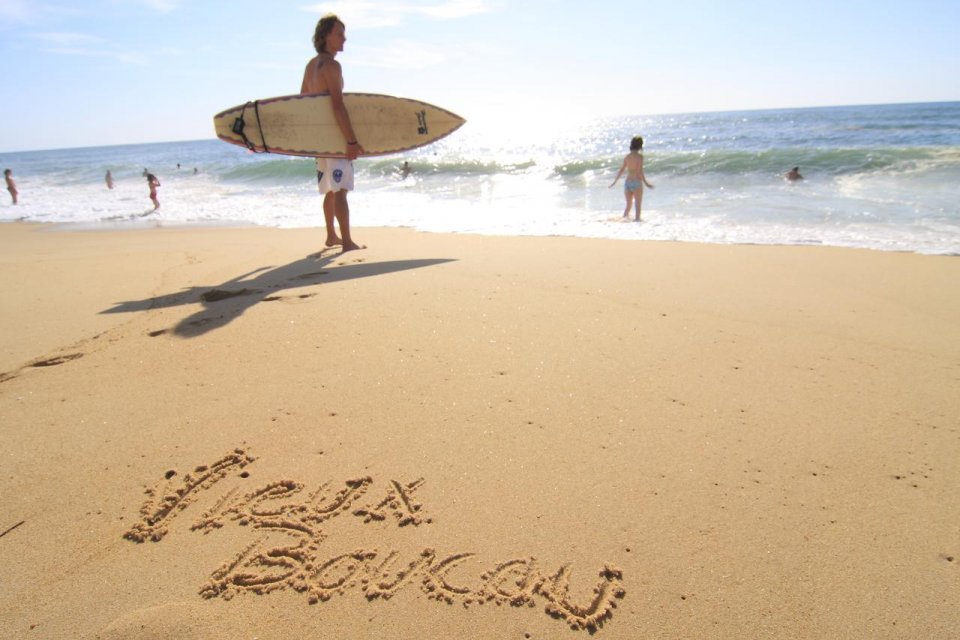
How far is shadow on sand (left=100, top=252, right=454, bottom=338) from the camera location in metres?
3.23

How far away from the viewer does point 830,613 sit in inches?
53.8

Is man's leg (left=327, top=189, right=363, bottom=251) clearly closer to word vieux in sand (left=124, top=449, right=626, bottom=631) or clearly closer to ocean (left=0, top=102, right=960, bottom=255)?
ocean (left=0, top=102, right=960, bottom=255)

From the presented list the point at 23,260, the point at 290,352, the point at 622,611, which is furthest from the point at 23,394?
the point at 23,260

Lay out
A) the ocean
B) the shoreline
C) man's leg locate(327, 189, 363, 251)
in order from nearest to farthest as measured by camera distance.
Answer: man's leg locate(327, 189, 363, 251) → the shoreline → the ocean

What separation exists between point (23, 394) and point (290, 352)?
1.16 meters

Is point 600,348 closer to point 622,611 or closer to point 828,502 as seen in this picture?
point 828,502

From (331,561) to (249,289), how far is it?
278 cm

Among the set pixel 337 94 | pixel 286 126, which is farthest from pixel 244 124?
pixel 337 94

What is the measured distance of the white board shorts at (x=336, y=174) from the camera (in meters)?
5.22

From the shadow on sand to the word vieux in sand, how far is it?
5.09ft

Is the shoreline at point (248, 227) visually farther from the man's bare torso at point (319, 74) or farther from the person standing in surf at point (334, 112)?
the man's bare torso at point (319, 74)

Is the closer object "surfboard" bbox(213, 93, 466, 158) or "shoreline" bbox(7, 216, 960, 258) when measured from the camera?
"surfboard" bbox(213, 93, 466, 158)

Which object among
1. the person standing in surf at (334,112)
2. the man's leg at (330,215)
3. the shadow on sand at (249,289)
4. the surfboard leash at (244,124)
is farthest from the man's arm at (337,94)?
the shadow on sand at (249,289)

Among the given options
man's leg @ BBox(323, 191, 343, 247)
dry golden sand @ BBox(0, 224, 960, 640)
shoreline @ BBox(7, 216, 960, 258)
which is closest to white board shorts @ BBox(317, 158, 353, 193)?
man's leg @ BBox(323, 191, 343, 247)
